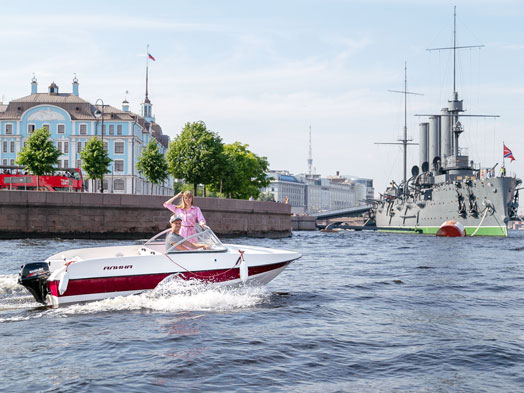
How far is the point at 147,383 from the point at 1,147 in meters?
75.2

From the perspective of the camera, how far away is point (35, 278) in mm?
10438

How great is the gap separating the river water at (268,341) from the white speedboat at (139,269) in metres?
0.22

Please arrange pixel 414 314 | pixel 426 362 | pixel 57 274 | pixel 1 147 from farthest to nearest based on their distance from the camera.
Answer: pixel 1 147
pixel 414 314
pixel 57 274
pixel 426 362

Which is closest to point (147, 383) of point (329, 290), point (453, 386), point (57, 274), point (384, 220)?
point (453, 386)

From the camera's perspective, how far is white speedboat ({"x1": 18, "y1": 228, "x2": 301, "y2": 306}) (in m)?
10.4

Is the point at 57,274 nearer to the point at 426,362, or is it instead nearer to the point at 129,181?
the point at 426,362

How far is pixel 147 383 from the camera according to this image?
6574 mm

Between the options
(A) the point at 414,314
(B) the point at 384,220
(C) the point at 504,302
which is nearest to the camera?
(A) the point at 414,314

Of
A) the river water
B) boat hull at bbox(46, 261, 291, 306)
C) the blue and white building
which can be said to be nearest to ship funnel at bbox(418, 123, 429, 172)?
the blue and white building

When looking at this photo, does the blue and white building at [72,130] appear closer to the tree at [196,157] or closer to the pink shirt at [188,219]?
the tree at [196,157]

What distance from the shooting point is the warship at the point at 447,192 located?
58.8 m

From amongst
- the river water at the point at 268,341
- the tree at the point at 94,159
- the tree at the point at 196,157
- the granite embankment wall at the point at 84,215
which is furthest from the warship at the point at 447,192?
the river water at the point at 268,341

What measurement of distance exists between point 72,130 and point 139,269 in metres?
69.1

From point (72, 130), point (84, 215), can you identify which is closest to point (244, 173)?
point (72, 130)
